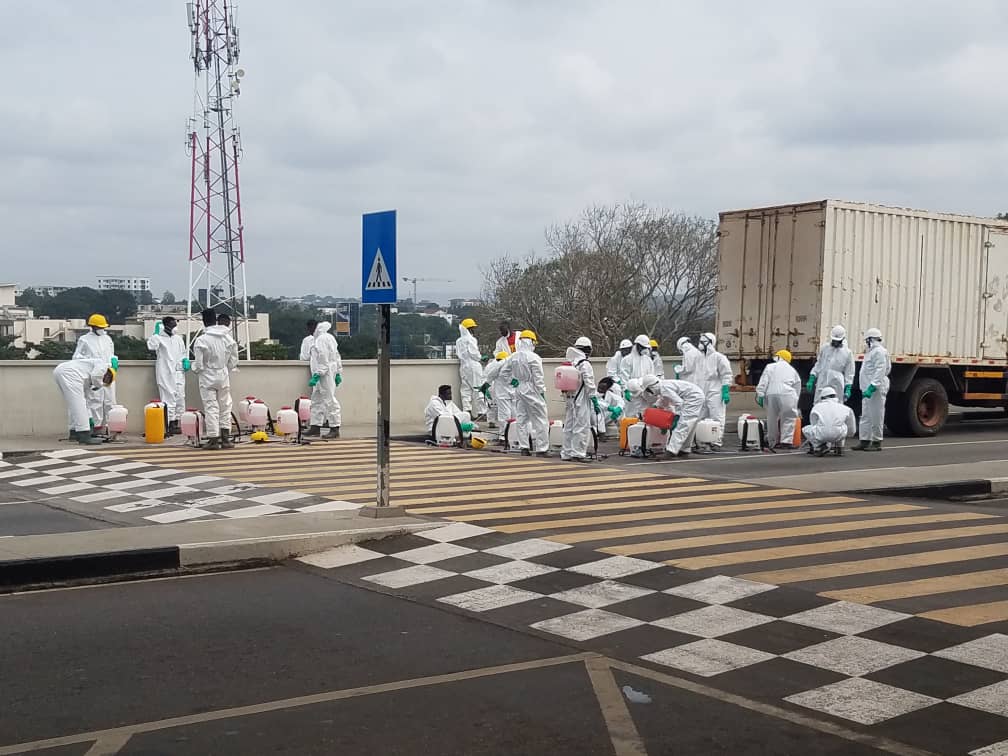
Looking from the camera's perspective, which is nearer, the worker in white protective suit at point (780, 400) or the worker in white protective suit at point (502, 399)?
the worker in white protective suit at point (780, 400)

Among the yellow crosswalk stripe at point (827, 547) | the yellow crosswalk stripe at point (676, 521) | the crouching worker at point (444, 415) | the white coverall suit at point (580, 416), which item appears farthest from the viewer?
the crouching worker at point (444, 415)

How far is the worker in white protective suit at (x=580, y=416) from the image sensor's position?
52.4 ft

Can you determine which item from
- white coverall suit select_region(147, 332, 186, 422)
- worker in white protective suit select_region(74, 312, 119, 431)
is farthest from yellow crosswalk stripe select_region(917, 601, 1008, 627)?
white coverall suit select_region(147, 332, 186, 422)

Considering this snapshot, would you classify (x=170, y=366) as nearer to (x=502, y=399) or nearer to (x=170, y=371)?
(x=170, y=371)

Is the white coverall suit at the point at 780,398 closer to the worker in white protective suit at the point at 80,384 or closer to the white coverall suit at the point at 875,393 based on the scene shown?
the white coverall suit at the point at 875,393

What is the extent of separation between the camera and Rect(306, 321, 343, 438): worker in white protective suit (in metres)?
19.8

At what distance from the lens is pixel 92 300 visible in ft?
112

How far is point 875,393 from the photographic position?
18469 mm

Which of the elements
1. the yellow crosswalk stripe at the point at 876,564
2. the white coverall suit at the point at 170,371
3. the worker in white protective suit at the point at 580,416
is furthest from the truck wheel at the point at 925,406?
the white coverall suit at the point at 170,371

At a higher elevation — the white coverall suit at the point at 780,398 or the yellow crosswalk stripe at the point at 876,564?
the white coverall suit at the point at 780,398

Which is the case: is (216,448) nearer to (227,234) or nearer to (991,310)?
(991,310)

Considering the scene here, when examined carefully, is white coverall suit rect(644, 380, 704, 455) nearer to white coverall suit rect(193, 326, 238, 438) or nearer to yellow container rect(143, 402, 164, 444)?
white coverall suit rect(193, 326, 238, 438)

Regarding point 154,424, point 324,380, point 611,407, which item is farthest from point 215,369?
point 611,407

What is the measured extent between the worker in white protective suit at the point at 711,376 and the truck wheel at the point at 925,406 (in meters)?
4.16
